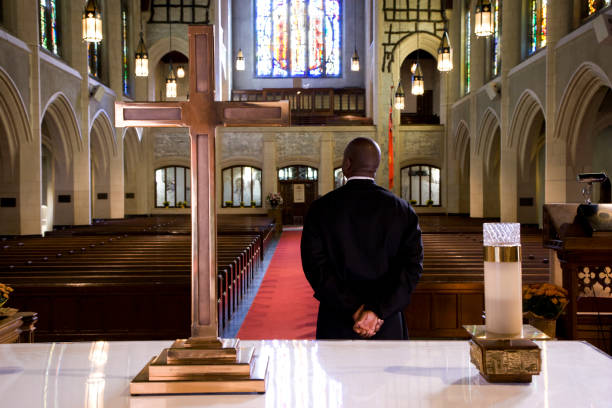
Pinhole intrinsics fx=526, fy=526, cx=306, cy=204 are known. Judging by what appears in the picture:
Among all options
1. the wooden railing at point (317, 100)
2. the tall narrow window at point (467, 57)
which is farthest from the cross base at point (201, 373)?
the wooden railing at point (317, 100)

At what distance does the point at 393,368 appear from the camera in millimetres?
1355

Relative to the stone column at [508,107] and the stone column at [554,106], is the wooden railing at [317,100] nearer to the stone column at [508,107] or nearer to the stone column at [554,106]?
the stone column at [508,107]

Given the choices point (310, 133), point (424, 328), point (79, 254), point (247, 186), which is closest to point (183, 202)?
point (247, 186)

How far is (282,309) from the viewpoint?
6.66 meters

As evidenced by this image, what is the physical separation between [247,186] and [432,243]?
13.3 meters

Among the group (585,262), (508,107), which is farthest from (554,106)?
(585,262)

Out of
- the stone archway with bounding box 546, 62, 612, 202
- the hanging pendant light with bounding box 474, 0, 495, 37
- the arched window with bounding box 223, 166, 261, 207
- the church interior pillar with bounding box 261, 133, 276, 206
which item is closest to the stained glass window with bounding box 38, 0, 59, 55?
the arched window with bounding box 223, 166, 261, 207

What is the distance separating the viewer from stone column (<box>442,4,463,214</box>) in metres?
19.6

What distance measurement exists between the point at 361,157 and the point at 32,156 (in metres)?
11.1

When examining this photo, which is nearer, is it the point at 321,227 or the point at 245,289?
the point at 321,227

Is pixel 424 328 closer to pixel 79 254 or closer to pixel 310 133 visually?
pixel 79 254

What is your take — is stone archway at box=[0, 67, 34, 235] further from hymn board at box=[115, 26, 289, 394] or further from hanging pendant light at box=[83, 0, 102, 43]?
hymn board at box=[115, 26, 289, 394]

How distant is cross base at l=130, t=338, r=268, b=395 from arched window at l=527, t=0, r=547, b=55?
13.2 metres

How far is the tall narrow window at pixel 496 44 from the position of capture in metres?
15.0
